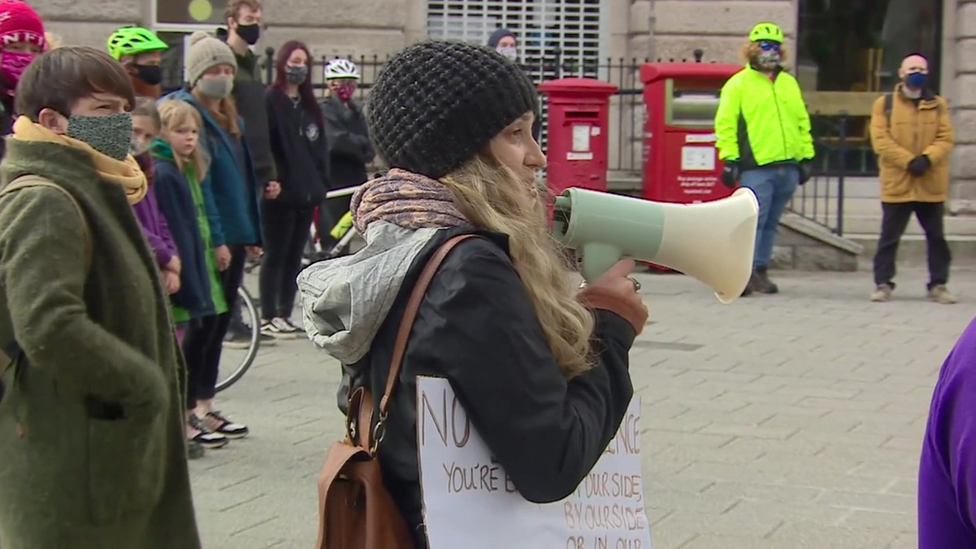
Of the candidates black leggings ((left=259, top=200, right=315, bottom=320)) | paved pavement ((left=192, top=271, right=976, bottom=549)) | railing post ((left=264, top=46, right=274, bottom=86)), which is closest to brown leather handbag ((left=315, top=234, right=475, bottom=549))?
paved pavement ((left=192, top=271, right=976, bottom=549))

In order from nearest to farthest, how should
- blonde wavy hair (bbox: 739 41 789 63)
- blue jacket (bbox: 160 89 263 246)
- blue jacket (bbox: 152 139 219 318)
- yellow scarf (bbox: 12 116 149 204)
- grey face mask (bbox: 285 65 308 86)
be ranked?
yellow scarf (bbox: 12 116 149 204) → blue jacket (bbox: 152 139 219 318) → blue jacket (bbox: 160 89 263 246) → grey face mask (bbox: 285 65 308 86) → blonde wavy hair (bbox: 739 41 789 63)

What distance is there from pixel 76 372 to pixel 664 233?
1310mm

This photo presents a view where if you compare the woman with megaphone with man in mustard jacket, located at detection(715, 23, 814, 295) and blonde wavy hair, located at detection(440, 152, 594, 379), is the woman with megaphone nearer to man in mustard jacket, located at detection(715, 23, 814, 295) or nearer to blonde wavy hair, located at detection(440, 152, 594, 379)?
blonde wavy hair, located at detection(440, 152, 594, 379)

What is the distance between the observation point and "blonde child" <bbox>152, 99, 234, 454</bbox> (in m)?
5.65

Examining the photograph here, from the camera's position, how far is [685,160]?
1202cm

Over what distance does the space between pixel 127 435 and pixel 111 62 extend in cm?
88

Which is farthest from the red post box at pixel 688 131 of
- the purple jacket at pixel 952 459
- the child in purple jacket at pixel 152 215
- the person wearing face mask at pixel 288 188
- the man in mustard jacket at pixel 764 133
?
the purple jacket at pixel 952 459

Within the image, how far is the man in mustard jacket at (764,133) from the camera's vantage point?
10734mm

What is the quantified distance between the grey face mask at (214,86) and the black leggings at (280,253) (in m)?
2.04

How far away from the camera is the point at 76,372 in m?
2.97

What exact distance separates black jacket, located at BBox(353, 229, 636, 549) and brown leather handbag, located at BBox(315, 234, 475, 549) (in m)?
0.02

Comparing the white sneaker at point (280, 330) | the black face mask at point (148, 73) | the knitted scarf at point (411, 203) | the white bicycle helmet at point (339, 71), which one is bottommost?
the white sneaker at point (280, 330)

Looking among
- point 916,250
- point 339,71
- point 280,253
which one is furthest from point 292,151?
point 916,250

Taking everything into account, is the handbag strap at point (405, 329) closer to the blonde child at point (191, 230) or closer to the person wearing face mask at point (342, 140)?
the blonde child at point (191, 230)
